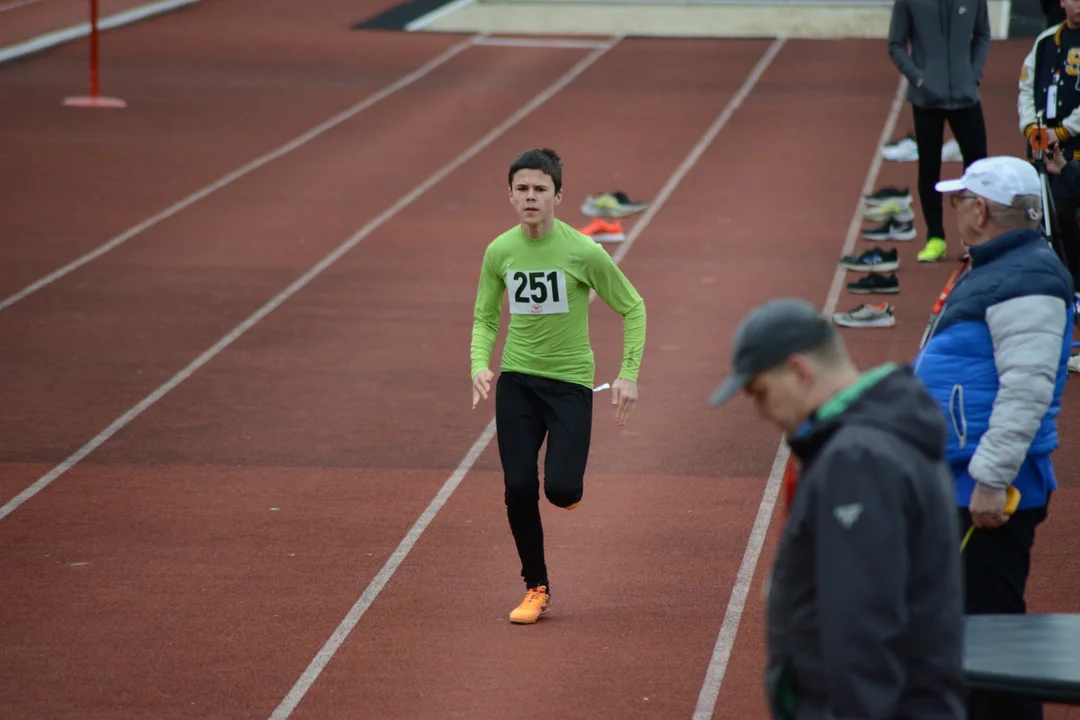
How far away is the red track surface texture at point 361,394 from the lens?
6305mm

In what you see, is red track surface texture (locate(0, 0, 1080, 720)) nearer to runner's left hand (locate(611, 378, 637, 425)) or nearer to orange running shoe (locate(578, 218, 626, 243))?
orange running shoe (locate(578, 218, 626, 243))

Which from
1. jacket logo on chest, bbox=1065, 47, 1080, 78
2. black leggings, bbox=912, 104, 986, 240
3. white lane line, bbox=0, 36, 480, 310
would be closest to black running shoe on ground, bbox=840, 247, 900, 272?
black leggings, bbox=912, 104, 986, 240

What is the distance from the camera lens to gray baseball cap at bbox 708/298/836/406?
309 cm

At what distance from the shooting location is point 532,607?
6.60 m

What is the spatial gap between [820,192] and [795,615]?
43.6 ft

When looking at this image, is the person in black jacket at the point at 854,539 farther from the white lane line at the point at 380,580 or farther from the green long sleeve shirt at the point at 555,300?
the green long sleeve shirt at the point at 555,300

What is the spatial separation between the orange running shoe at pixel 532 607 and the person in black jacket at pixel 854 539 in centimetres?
341

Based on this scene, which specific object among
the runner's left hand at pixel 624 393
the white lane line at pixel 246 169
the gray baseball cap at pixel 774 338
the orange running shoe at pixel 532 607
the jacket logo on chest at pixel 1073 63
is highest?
the gray baseball cap at pixel 774 338

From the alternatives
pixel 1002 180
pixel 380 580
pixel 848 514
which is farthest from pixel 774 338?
pixel 380 580

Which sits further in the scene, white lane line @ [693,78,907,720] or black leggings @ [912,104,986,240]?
black leggings @ [912,104,986,240]

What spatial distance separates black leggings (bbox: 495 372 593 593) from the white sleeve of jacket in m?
2.14

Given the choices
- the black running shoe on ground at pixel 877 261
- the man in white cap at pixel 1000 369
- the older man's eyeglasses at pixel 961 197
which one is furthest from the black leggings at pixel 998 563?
the black running shoe on ground at pixel 877 261

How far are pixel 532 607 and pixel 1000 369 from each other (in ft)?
8.56

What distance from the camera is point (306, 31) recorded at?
26938mm
